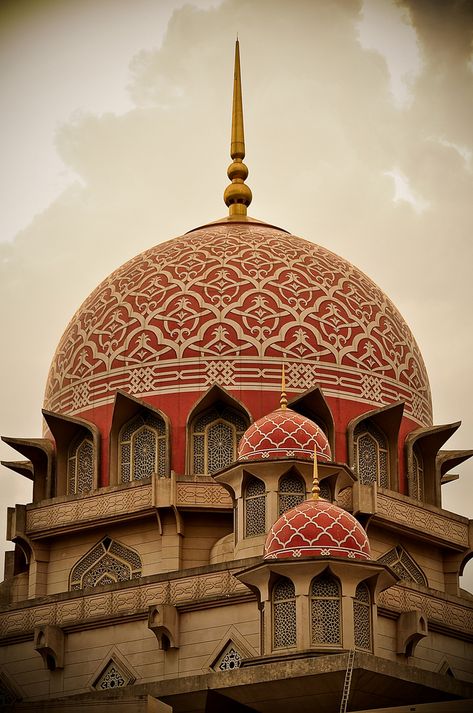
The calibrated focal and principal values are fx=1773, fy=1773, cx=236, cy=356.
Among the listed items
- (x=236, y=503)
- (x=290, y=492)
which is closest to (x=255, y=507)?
(x=236, y=503)

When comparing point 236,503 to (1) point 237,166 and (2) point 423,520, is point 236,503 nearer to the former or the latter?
(2) point 423,520

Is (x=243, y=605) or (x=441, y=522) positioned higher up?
(x=441, y=522)

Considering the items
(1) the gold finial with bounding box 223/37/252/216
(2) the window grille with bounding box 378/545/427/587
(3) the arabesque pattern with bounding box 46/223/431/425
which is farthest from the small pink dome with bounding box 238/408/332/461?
(1) the gold finial with bounding box 223/37/252/216

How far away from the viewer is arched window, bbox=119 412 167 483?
33406 mm

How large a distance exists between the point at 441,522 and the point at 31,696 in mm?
8561

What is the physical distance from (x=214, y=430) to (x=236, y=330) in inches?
82.6

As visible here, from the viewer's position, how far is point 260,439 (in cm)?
2973

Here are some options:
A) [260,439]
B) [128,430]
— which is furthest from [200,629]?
[128,430]

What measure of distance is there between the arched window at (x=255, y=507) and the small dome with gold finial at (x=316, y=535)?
220cm

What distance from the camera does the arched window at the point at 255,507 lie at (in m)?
29.3

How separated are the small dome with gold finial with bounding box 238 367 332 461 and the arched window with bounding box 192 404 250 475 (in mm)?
3017

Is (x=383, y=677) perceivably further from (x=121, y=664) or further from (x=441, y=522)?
(x=441, y=522)

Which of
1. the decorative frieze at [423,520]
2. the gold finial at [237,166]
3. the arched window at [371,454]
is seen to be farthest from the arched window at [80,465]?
the gold finial at [237,166]

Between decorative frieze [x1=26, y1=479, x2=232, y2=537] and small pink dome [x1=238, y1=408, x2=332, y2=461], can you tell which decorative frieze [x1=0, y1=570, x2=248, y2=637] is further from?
small pink dome [x1=238, y1=408, x2=332, y2=461]
